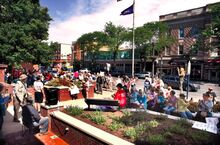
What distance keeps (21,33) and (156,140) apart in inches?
944

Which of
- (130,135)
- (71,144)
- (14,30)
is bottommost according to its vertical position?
(71,144)

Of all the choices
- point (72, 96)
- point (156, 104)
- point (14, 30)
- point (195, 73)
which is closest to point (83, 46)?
point (195, 73)

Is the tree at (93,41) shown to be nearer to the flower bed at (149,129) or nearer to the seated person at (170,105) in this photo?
the seated person at (170,105)

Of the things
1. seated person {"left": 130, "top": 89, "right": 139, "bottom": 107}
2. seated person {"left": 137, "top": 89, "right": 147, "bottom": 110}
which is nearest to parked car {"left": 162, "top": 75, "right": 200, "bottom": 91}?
seated person {"left": 130, "top": 89, "right": 139, "bottom": 107}

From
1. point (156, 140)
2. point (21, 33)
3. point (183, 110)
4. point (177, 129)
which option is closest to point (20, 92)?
point (156, 140)

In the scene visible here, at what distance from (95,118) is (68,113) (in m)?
1.55

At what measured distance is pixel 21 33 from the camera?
84.8 feet

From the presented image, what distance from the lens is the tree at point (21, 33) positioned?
25.3m

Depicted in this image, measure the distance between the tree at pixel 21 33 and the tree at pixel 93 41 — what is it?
30048mm

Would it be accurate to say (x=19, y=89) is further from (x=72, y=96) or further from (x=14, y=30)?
(x=14, y=30)

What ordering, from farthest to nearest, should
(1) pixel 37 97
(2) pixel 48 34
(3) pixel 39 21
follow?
(2) pixel 48 34
(3) pixel 39 21
(1) pixel 37 97

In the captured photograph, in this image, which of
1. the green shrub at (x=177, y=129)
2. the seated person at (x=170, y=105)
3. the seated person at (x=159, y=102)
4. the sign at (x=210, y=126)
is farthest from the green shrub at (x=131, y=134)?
the seated person at (x=159, y=102)

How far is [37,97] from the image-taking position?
422 inches

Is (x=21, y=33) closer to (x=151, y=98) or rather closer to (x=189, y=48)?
(x=151, y=98)
